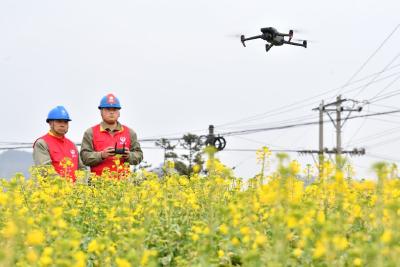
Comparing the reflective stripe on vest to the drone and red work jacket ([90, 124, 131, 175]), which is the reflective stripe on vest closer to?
red work jacket ([90, 124, 131, 175])

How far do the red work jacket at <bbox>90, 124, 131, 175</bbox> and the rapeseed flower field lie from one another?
0.97m

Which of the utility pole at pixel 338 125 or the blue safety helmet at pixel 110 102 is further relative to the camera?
the utility pole at pixel 338 125

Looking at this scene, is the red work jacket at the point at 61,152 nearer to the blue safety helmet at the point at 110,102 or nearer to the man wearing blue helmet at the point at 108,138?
the man wearing blue helmet at the point at 108,138

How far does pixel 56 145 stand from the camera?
759 cm

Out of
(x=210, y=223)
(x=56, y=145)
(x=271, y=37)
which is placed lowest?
(x=210, y=223)

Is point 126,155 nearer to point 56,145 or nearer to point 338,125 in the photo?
point 56,145

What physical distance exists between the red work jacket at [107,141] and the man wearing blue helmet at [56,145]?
29 centimetres

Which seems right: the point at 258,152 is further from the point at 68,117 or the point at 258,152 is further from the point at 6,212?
the point at 68,117

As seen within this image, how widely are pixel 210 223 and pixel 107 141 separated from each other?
4.62 meters

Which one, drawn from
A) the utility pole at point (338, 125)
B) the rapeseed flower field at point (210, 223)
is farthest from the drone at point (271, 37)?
the rapeseed flower field at point (210, 223)

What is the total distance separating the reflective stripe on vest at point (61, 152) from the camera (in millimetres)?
7535

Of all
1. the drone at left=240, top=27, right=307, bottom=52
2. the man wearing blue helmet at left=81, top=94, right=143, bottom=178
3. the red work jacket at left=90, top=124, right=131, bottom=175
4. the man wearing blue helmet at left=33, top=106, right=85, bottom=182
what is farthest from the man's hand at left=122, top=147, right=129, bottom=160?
the drone at left=240, top=27, right=307, bottom=52

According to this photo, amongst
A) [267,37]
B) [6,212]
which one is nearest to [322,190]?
[6,212]

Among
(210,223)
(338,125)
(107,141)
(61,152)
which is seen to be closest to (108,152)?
(107,141)
